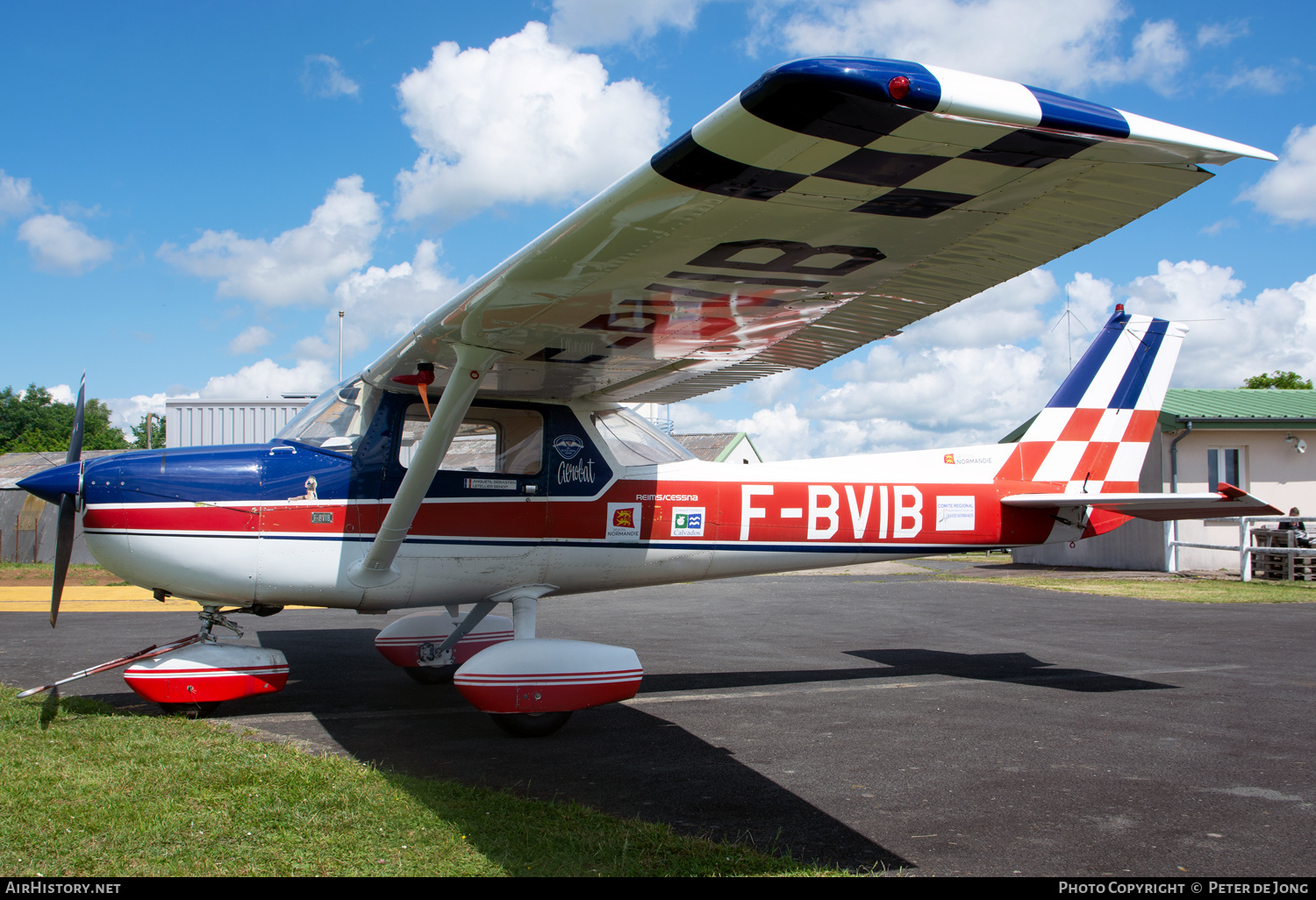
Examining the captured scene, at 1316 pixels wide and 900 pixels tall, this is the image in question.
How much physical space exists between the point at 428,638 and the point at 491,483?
195cm

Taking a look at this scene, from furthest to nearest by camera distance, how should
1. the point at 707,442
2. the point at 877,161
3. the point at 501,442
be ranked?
the point at 707,442 → the point at 501,442 → the point at 877,161

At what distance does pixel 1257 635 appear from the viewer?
354 inches

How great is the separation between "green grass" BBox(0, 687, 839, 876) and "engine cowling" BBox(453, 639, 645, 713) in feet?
3.01

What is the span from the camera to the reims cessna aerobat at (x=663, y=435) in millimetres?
2471

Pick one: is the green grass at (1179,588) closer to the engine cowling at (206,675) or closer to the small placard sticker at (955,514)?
the small placard sticker at (955,514)

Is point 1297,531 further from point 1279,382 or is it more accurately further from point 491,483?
point 1279,382

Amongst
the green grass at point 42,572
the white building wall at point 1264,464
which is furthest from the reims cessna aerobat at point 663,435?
the white building wall at point 1264,464

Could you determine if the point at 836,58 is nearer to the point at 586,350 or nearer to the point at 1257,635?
the point at 586,350

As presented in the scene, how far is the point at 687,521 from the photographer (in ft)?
21.3

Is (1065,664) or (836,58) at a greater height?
(836,58)

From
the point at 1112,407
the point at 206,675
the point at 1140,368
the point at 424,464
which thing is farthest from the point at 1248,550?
the point at 206,675

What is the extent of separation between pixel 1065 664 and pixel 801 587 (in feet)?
28.1

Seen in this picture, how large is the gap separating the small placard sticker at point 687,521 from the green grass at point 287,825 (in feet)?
9.28
